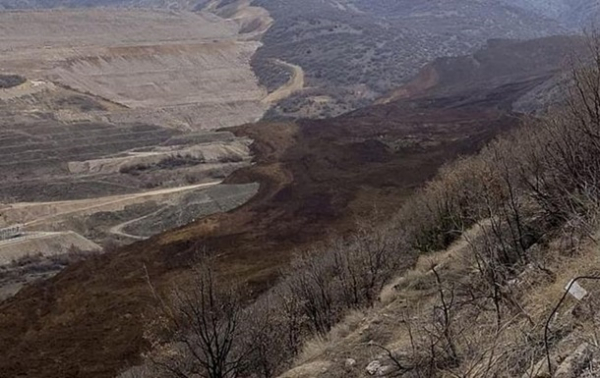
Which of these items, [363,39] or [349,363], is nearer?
[349,363]

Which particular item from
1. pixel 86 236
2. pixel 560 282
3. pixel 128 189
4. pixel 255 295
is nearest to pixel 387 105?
pixel 128 189

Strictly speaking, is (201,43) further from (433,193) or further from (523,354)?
(523,354)

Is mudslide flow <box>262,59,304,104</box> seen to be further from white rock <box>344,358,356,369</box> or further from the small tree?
white rock <box>344,358,356,369</box>

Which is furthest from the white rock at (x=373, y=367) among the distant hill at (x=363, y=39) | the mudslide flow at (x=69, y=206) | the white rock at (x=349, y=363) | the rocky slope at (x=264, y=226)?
the distant hill at (x=363, y=39)

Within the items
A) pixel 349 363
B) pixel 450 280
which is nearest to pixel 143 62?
pixel 450 280

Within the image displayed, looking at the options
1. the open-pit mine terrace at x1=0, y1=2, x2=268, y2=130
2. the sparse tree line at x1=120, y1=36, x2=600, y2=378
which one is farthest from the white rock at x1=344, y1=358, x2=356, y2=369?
the open-pit mine terrace at x1=0, y1=2, x2=268, y2=130

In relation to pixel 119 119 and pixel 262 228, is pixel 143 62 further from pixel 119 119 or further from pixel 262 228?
pixel 262 228
